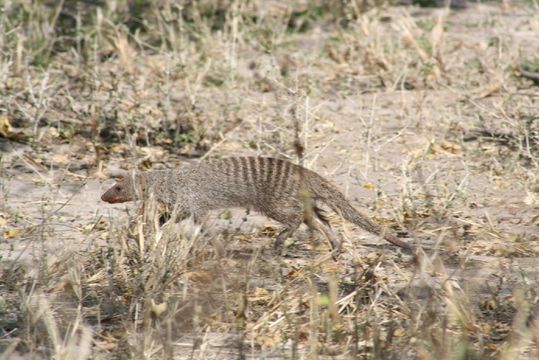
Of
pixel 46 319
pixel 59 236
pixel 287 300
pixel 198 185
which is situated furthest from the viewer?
pixel 198 185

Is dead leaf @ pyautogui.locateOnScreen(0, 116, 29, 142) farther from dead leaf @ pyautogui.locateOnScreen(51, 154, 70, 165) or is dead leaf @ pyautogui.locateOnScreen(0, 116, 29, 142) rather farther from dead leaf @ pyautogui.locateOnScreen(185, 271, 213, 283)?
dead leaf @ pyautogui.locateOnScreen(185, 271, 213, 283)

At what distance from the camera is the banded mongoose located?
4613mm

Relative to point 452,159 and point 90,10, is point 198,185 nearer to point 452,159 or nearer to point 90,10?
point 452,159

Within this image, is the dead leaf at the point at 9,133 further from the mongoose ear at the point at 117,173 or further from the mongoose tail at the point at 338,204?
the mongoose tail at the point at 338,204

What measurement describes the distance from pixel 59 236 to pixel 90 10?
4158 millimetres

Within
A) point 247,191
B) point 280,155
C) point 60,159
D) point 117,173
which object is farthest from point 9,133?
point 247,191

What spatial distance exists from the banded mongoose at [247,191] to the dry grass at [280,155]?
0.10 meters

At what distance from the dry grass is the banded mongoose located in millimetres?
98

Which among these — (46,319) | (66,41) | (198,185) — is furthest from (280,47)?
(46,319)

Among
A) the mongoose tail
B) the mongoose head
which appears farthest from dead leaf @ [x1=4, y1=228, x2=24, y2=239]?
the mongoose tail

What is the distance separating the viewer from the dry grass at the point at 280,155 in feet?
11.1

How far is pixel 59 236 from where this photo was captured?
461cm

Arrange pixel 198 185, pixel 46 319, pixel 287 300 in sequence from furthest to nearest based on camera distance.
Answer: pixel 198 185, pixel 287 300, pixel 46 319

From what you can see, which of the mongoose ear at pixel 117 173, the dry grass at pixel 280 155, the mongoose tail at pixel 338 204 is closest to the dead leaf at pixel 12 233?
the dry grass at pixel 280 155
